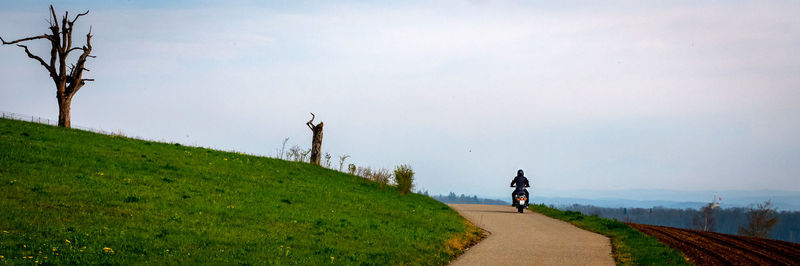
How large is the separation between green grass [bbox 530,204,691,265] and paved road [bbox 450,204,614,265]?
47cm

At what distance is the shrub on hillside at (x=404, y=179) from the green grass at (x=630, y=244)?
9.19m

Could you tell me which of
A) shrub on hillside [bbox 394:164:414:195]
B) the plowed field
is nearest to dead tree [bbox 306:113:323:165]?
shrub on hillside [bbox 394:164:414:195]

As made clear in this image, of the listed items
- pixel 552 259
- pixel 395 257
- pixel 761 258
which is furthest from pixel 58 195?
pixel 761 258

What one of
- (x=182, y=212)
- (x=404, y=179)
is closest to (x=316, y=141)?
(x=404, y=179)

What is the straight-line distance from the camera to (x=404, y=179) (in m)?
36.6

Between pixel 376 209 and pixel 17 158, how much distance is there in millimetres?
14727

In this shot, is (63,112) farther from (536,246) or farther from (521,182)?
(536,246)

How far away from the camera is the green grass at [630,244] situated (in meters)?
17.3

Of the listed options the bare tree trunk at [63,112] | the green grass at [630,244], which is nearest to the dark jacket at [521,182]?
the green grass at [630,244]

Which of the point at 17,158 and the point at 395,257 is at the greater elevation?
the point at 17,158

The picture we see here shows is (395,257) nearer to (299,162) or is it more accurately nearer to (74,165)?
(74,165)

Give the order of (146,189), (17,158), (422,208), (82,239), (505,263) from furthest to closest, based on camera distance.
Result: (422,208)
(17,158)
(146,189)
(505,263)
(82,239)

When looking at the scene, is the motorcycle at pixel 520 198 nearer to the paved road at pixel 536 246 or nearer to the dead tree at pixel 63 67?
the paved road at pixel 536 246

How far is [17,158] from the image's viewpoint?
77.8 ft
